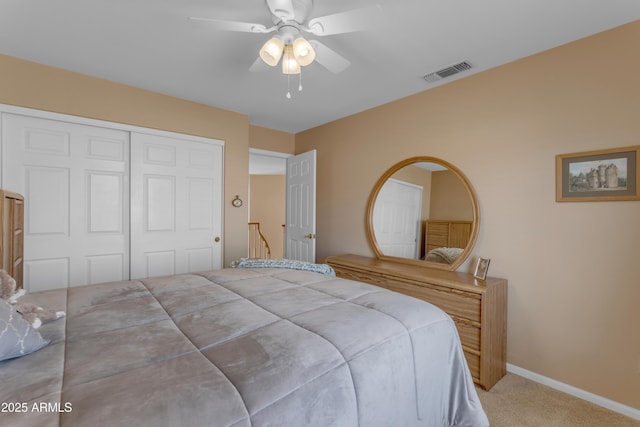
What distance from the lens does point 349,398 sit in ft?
3.26

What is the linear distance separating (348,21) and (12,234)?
2.58m

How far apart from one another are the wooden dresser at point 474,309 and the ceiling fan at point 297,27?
1832 millimetres

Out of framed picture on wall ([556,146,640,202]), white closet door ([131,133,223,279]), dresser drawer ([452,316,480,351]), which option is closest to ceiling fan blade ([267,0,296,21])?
framed picture on wall ([556,146,640,202])

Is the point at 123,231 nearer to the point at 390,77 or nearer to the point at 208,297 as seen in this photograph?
the point at 208,297

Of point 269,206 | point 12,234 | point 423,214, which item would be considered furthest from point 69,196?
point 269,206

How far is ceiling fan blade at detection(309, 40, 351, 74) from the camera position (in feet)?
5.81

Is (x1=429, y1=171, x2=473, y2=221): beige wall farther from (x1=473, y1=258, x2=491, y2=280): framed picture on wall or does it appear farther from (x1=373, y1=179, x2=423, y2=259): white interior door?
(x1=473, y1=258, x2=491, y2=280): framed picture on wall

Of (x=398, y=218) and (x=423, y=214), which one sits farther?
(x=398, y=218)

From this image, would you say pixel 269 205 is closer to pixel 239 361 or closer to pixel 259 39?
pixel 259 39

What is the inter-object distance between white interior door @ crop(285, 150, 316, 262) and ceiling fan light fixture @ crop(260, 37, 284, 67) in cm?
216

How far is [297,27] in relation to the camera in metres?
1.70

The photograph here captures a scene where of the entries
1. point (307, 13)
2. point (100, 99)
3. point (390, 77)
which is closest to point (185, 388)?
point (307, 13)

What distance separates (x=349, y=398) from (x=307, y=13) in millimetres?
→ 1870

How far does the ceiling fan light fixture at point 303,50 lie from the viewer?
1.66m
